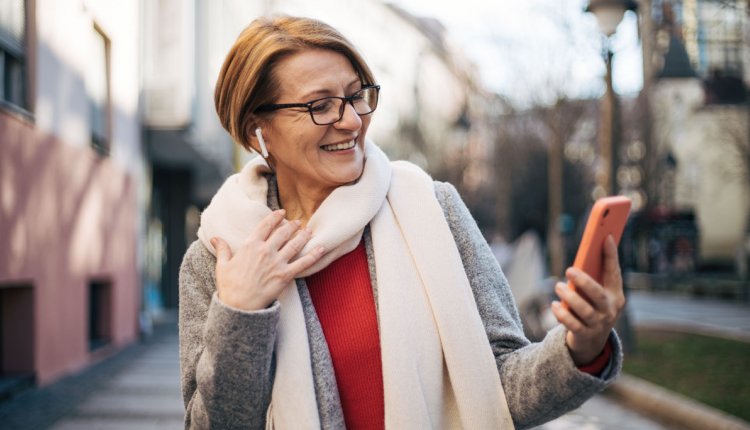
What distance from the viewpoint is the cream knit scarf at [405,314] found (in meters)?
1.86

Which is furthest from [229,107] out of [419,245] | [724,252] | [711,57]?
[724,252]

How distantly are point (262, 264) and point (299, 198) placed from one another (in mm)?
425

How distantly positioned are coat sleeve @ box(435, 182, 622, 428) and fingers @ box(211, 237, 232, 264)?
0.59m

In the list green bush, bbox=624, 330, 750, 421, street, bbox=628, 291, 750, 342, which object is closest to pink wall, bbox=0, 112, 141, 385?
green bush, bbox=624, 330, 750, 421

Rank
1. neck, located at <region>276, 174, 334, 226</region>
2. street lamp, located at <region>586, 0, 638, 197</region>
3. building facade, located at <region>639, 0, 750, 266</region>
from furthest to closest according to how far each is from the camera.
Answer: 1. building facade, located at <region>639, 0, 750, 266</region>
2. street lamp, located at <region>586, 0, 638, 197</region>
3. neck, located at <region>276, 174, 334, 226</region>

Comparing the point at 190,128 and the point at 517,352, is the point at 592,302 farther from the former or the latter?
the point at 190,128

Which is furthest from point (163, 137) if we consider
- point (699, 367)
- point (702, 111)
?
point (702, 111)

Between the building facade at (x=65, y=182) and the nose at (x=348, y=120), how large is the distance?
229 inches

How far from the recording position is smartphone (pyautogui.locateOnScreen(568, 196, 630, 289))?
1.54 meters

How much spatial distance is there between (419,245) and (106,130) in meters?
10.3

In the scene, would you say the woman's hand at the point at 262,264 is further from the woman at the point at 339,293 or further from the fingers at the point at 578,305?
the fingers at the point at 578,305

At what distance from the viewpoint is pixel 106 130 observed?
11.4 m

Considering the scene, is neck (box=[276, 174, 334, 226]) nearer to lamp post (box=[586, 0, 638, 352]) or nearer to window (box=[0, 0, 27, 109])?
window (box=[0, 0, 27, 109])

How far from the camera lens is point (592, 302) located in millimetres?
1549
